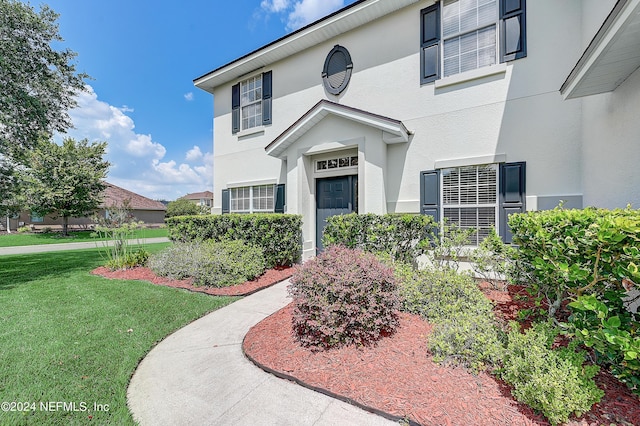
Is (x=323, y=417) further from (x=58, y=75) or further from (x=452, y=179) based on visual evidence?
(x=58, y=75)

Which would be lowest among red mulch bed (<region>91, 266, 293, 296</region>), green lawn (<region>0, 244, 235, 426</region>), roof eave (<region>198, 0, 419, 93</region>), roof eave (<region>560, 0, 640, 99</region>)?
green lawn (<region>0, 244, 235, 426</region>)

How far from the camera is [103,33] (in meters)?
9.98

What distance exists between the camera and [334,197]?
25.7ft

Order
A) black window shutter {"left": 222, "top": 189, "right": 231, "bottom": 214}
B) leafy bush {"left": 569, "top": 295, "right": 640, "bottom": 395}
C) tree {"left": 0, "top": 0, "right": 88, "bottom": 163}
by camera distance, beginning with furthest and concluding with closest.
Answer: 1. black window shutter {"left": 222, "top": 189, "right": 231, "bottom": 214}
2. tree {"left": 0, "top": 0, "right": 88, "bottom": 163}
3. leafy bush {"left": 569, "top": 295, "right": 640, "bottom": 395}

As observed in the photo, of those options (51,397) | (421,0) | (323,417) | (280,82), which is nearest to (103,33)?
(280,82)

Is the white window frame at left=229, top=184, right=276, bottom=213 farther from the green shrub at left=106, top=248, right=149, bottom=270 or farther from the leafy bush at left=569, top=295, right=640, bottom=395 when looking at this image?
the leafy bush at left=569, top=295, right=640, bottom=395

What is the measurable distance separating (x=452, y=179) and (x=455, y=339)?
4178 mm

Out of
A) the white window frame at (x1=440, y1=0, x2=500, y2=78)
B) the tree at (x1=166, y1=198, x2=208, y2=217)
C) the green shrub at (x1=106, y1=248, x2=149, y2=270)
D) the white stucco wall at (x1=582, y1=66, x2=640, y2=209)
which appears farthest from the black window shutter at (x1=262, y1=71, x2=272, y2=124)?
the tree at (x1=166, y1=198, x2=208, y2=217)

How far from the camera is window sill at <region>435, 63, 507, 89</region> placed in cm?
564

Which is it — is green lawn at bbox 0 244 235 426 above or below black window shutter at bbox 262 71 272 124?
below

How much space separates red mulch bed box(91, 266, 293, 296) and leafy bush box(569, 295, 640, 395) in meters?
5.29

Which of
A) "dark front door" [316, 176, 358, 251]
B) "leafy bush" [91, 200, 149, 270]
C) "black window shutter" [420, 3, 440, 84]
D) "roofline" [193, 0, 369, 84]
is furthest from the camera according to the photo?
"leafy bush" [91, 200, 149, 270]

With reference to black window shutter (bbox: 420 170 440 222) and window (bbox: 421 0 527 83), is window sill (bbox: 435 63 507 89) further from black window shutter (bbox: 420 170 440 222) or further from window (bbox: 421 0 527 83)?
black window shutter (bbox: 420 170 440 222)

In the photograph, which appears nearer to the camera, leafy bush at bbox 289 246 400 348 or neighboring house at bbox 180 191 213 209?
leafy bush at bbox 289 246 400 348
